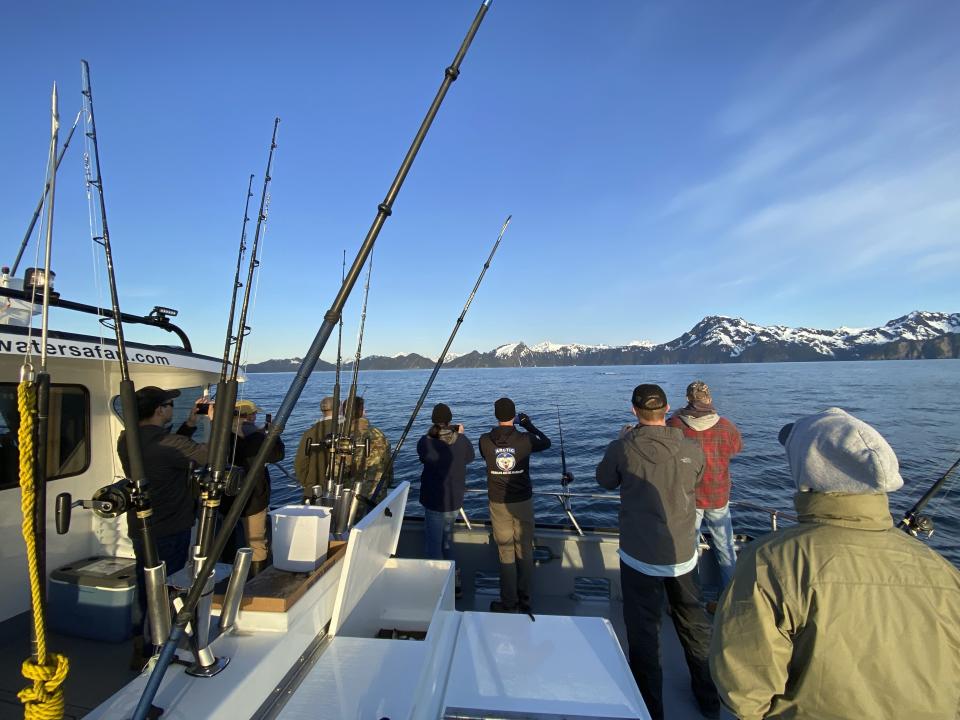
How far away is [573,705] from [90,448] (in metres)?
4.55

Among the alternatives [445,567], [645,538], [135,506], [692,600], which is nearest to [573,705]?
[645,538]

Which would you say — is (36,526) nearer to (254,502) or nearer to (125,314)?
(254,502)

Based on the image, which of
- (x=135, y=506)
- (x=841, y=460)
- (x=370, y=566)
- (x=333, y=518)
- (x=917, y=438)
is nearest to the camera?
(x=841, y=460)

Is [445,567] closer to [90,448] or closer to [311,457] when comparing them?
[311,457]

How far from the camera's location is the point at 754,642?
135 cm

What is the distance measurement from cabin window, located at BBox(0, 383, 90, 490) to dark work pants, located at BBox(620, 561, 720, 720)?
4521mm

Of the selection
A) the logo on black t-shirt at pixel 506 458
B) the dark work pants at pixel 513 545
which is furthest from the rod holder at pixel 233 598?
the dark work pants at pixel 513 545

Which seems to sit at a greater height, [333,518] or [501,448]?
[501,448]

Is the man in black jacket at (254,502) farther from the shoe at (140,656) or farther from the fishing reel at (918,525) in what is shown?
the fishing reel at (918,525)

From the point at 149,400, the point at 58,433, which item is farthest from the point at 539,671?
the point at 58,433

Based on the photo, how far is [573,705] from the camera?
1.90m

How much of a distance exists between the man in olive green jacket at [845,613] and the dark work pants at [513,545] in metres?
2.93

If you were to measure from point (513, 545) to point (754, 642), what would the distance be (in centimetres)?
315

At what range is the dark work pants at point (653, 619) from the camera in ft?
9.55
